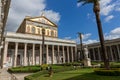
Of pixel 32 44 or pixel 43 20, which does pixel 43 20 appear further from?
pixel 32 44

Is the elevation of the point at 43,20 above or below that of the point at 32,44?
above

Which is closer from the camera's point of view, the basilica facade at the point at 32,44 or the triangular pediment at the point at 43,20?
the basilica facade at the point at 32,44

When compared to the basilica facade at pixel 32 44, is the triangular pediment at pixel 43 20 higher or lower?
higher

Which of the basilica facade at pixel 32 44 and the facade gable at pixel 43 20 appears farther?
the facade gable at pixel 43 20

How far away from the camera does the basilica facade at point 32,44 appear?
1509 inches

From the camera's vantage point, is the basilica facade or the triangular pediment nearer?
the basilica facade

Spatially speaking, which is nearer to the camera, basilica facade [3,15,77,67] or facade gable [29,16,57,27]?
basilica facade [3,15,77,67]

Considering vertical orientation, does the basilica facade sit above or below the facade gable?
below

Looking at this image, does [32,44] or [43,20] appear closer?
[32,44]

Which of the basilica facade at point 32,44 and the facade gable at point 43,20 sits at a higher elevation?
the facade gable at point 43,20

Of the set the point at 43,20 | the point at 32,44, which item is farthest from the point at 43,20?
the point at 32,44

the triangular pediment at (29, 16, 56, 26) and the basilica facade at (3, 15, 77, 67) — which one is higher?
the triangular pediment at (29, 16, 56, 26)

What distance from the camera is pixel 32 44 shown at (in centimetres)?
4316

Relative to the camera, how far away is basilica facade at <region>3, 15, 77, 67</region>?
1509 inches
